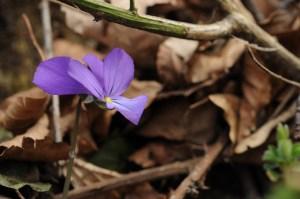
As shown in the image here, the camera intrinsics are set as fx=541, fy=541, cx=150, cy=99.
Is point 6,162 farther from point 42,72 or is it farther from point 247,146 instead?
point 247,146

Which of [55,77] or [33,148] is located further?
[33,148]

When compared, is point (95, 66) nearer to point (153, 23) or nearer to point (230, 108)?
point (153, 23)

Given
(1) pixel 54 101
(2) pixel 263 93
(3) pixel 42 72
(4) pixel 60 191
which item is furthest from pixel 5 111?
(2) pixel 263 93

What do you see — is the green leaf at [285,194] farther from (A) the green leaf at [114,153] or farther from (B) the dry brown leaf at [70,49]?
(B) the dry brown leaf at [70,49]

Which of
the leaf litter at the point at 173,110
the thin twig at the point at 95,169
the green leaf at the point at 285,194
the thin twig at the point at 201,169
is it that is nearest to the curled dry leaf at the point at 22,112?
the leaf litter at the point at 173,110

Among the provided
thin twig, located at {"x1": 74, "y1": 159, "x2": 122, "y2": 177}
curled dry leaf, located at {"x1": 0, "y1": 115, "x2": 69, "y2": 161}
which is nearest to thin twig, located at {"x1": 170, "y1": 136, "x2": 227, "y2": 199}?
thin twig, located at {"x1": 74, "y1": 159, "x2": 122, "y2": 177}

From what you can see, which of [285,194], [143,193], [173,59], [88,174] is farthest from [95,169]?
[285,194]
